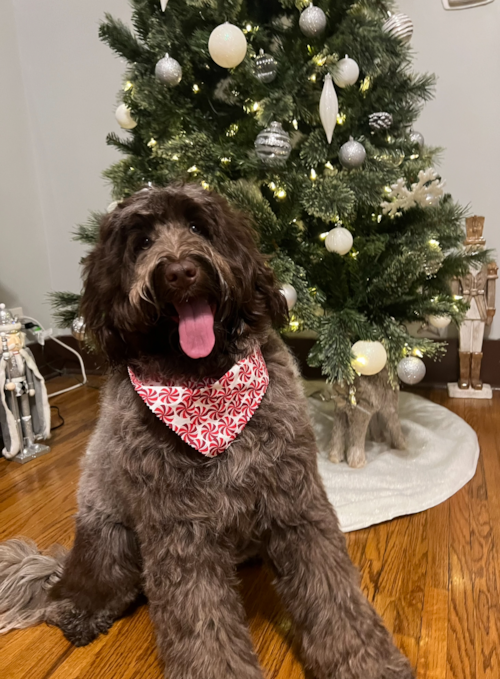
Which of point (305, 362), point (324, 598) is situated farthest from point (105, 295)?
point (305, 362)

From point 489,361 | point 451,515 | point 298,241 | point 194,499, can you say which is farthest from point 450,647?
point 489,361

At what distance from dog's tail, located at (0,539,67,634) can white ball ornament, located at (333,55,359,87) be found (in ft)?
5.25

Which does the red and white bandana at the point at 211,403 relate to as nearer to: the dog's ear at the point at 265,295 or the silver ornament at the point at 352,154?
the dog's ear at the point at 265,295

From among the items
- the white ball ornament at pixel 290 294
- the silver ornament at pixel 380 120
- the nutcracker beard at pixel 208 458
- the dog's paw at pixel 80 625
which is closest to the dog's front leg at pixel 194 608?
the nutcracker beard at pixel 208 458

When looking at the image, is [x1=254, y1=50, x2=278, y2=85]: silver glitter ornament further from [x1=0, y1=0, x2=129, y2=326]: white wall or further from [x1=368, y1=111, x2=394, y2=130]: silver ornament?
[x1=0, y1=0, x2=129, y2=326]: white wall

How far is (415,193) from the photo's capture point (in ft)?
5.10

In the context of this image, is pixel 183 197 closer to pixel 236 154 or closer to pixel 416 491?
pixel 236 154

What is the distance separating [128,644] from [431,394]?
1.84 metres

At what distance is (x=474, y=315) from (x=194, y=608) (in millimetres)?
1919

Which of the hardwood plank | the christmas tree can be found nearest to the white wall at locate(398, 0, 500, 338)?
the christmas tree

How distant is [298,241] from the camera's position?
5.71 feet

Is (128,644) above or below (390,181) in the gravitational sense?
below

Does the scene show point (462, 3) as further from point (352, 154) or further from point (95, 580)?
point (95, 580)

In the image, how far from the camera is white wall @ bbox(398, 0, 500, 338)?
2.26m
